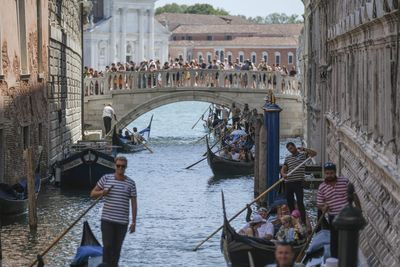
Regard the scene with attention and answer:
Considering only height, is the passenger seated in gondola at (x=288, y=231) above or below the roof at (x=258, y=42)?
below

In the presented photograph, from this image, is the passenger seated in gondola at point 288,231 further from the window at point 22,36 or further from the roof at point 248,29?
the roof at point 248,29

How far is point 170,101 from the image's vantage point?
31.1 meters

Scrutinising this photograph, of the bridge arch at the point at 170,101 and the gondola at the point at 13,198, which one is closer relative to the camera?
the gondola at the point at 13,198

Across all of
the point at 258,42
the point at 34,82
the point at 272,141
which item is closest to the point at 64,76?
the point at 34,82

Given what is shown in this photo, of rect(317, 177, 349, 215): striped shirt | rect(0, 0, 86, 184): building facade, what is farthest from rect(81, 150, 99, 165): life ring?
rect(317, 177, 349, 215): striped shirt

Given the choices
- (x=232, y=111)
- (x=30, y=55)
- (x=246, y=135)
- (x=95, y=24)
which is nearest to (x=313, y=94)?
(x=246, y=135)

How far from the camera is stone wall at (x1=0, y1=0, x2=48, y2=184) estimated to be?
50.6 feet

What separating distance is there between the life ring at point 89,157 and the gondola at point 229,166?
9.70 feet

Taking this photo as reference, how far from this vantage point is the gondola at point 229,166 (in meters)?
21.0

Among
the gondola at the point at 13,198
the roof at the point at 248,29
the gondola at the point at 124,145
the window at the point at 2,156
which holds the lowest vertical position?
the gondola at the point at 124,145

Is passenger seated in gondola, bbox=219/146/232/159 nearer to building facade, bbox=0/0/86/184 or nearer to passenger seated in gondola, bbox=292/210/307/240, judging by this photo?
building facade, bbox=0/0/86/184

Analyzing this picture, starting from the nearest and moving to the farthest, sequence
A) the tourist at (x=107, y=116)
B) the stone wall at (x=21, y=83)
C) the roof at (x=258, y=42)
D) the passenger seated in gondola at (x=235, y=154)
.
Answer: the stone wall at (x=21, y=83) → the passenger seated in gondola at (x=235, y=154) → the tourist at (x=107, y=116) → the roof at (x=258, y=42)

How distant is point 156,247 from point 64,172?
5380mm

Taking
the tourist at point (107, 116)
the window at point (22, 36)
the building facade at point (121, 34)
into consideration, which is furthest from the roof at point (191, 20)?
the window at point (22, 36)
